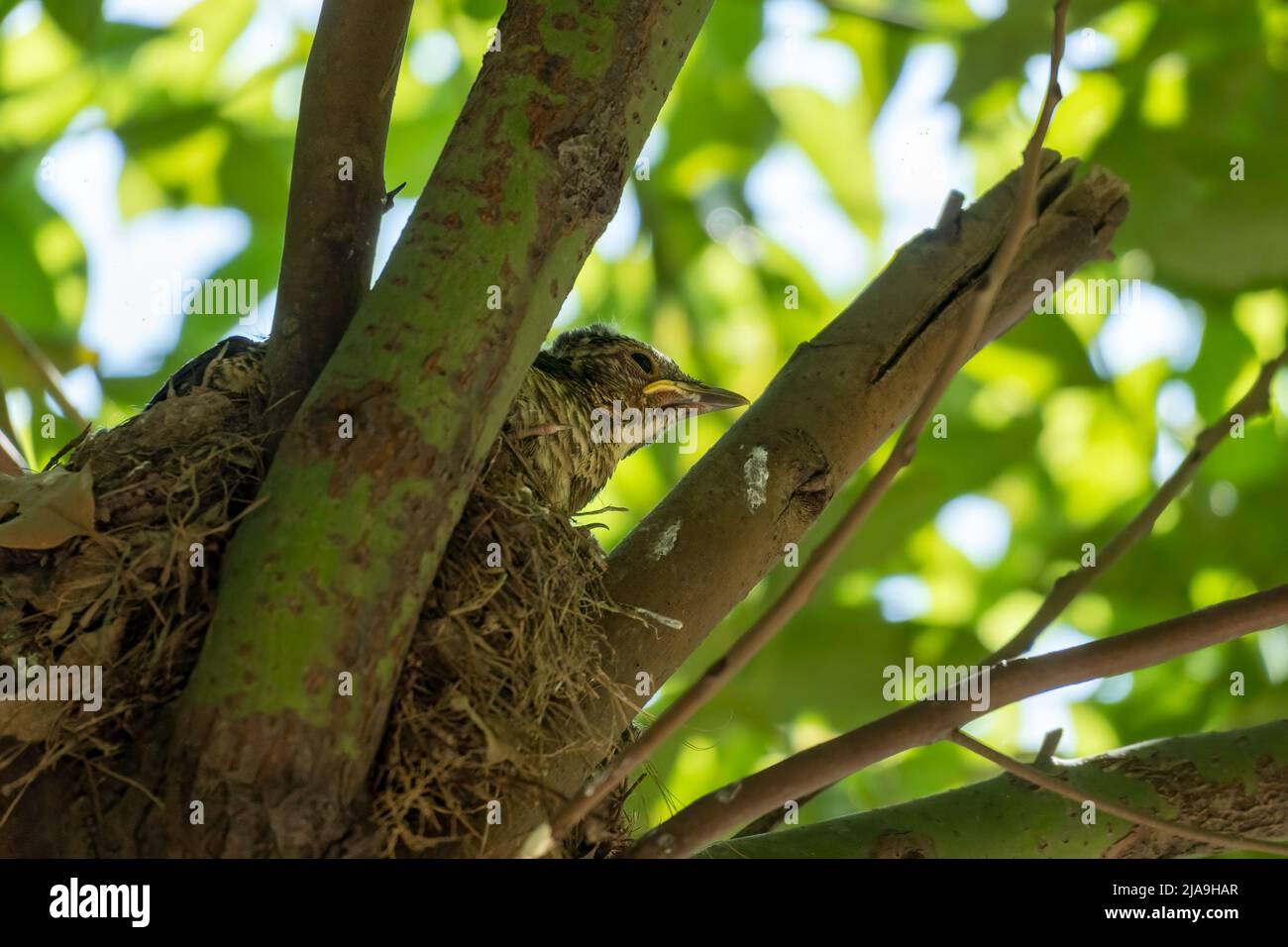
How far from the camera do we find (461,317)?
5.68ft

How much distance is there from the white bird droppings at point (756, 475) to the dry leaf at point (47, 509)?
100cm

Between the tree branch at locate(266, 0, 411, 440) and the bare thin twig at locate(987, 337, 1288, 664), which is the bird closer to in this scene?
the tree branch at locate(266, 0, 411, 440)

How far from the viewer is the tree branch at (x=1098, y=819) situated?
2.18 m

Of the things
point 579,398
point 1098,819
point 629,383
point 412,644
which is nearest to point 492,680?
point 412,644

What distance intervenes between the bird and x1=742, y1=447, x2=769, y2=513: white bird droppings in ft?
1.09

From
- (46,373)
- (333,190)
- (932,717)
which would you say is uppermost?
(46,373)

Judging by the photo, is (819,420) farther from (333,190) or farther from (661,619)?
(333,190)

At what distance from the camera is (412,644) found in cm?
182

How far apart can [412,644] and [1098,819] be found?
1251 mm

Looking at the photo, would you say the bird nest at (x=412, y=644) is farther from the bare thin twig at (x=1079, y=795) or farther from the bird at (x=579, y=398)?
the bare thin twig at (x=1079, y=795)

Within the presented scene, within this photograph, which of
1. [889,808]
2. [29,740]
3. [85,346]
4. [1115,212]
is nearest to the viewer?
[29,740]

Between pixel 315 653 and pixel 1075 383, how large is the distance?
320cm
